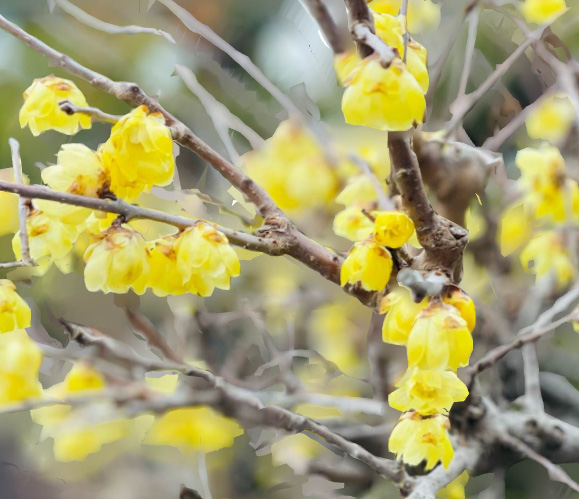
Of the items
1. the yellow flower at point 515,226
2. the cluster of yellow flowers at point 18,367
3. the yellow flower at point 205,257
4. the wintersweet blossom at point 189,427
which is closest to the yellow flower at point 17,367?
the cluster of yellow flowers at point 18,367

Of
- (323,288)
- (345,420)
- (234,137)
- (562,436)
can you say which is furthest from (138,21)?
(562,436)

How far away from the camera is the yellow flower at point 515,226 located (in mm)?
762

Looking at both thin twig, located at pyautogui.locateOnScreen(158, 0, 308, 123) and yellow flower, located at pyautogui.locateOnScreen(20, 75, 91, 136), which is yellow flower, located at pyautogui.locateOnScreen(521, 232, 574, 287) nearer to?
thin twig, located at pyautogui.locateOnScreen(158, 0, 308, 123)

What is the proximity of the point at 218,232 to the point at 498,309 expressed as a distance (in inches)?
22.2

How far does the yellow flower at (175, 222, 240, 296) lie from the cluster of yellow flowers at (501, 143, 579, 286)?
465mm

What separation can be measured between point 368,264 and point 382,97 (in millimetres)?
112

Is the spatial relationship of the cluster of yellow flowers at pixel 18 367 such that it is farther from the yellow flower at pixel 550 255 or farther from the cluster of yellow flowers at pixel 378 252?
the yellow flower at pixel 550 255

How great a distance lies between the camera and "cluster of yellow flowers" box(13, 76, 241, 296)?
0.97 feet

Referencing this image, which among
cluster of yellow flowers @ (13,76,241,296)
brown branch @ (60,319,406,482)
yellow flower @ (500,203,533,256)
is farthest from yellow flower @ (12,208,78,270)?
yellow flower @ (500,203,533,256)

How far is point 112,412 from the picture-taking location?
0.57 m

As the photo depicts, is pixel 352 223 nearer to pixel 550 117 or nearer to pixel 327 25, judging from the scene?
pixel 327 25

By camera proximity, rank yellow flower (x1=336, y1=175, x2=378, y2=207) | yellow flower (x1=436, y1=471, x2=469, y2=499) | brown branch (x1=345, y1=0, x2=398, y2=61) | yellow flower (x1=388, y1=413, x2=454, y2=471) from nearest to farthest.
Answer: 1. brown branch (x1=345, y1=0, x2=398, y2=61)
2. yellow flower (x1=388, y1=413, x2=454, y2=471)
3. yellow flower (x1=336, y1=175, x2=378, y2=207)
4. yellow flower (x1=436, y1=471, x2=469, y2=499)

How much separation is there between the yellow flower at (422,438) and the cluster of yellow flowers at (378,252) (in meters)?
0.12

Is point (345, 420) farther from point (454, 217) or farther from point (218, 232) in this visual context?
point (218, 232)
